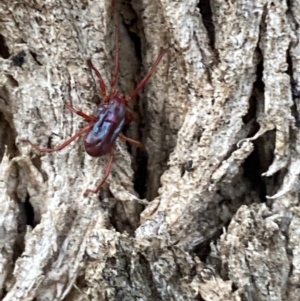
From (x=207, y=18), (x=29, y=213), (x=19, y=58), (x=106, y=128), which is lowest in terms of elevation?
(x=29, y=213)

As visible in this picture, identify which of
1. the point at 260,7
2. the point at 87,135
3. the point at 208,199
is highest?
the point at 260,7

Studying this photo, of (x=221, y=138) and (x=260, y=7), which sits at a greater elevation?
(x=260, y=7)

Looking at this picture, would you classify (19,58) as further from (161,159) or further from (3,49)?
(161,159)

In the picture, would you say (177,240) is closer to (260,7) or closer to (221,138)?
(221,138)

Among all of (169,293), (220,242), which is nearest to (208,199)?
(220,242)

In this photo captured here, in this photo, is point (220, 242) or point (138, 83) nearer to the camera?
point (220, 242)

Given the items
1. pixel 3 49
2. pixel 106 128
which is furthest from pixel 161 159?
pixel 3 49

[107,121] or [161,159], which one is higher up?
[107,121]

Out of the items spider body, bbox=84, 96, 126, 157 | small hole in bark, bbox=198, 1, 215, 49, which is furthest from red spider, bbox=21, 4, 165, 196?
small hole in bark, bbox=198, 1, 215, 49
